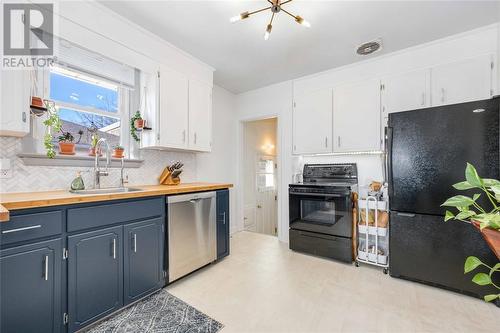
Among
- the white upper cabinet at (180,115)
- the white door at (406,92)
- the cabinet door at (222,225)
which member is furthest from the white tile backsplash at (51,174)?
the white door at (406,92)

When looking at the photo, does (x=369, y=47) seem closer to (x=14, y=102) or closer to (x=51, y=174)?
(x=14, y=102)

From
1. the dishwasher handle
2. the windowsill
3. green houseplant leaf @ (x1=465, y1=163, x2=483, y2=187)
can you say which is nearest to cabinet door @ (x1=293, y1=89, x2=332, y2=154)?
the dishwasher handle

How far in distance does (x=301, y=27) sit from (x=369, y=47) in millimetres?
911

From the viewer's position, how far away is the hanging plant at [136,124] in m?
2.36

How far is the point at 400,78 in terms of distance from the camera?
105 inches

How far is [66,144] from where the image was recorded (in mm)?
1949

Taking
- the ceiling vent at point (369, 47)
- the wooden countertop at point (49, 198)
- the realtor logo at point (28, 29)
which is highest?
the ceiling vent at point (369, 47)

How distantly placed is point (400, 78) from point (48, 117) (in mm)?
3559

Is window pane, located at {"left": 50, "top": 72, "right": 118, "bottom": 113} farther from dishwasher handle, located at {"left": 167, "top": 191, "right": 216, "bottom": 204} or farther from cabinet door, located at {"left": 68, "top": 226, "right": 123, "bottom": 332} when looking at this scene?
cabinet door, located at {"left": 68, "top": 226, "right": 123, "bottom": 332}

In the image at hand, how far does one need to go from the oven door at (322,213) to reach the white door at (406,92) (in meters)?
1.17

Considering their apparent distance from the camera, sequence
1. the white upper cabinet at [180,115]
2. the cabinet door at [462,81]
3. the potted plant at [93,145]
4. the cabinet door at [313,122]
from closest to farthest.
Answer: the potted plant at [93,145] < the cabinet door at [462,81] < the white upper cabinet at [180,115] < the cabinet door at [313,122]

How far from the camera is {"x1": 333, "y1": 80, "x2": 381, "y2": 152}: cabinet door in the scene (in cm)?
280

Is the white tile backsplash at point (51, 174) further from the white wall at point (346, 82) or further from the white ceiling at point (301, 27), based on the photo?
the white wall at point (346, 82)

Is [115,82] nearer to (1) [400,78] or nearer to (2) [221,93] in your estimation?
(2) [221,93]
